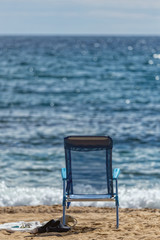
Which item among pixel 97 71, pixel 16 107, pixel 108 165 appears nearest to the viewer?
pixel 108 165

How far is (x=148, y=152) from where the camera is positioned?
37.7 feet

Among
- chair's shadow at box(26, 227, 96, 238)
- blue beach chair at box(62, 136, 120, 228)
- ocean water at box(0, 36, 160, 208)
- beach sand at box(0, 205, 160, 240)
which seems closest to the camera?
beach sand at box(0, 205, 160, 240)

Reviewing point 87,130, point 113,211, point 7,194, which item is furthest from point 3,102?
point 113,211

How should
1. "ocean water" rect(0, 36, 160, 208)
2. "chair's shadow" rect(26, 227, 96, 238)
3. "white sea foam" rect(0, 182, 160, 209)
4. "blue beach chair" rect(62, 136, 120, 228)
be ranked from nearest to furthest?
"chair's shadow" rect(26, 227, 96, 238) < "blue beach chair" rect(62, 136, 120, 228) < "white sea foam" rect(0, 182, 160, 209) < "ocean water" rect(0, 36, 160, 208)

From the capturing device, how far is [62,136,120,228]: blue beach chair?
5.75 meters

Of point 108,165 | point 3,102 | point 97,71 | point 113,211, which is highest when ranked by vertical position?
point 97,71

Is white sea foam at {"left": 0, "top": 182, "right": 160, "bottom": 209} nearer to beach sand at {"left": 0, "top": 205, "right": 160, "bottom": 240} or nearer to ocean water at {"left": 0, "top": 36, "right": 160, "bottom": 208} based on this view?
ocean water at {"left": 0, "top": 36, "right": 160, "bottom": 208}

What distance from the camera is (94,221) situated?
6043 millimetres

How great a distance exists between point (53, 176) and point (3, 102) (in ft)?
35.7

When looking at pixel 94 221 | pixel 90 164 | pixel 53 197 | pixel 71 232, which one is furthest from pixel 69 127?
pixel 71 232

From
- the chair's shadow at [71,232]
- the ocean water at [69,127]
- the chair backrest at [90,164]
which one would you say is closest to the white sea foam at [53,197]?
the ocean water at [69,127]

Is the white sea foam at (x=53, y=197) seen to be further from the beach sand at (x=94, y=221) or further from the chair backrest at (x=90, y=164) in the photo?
the chair backrest at (x=90, y=164)

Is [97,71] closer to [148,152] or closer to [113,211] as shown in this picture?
[148,152]

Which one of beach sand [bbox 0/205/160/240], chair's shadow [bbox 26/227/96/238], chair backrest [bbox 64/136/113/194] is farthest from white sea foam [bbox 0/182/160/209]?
chair's shadow [bbox 26/227/96/238]
